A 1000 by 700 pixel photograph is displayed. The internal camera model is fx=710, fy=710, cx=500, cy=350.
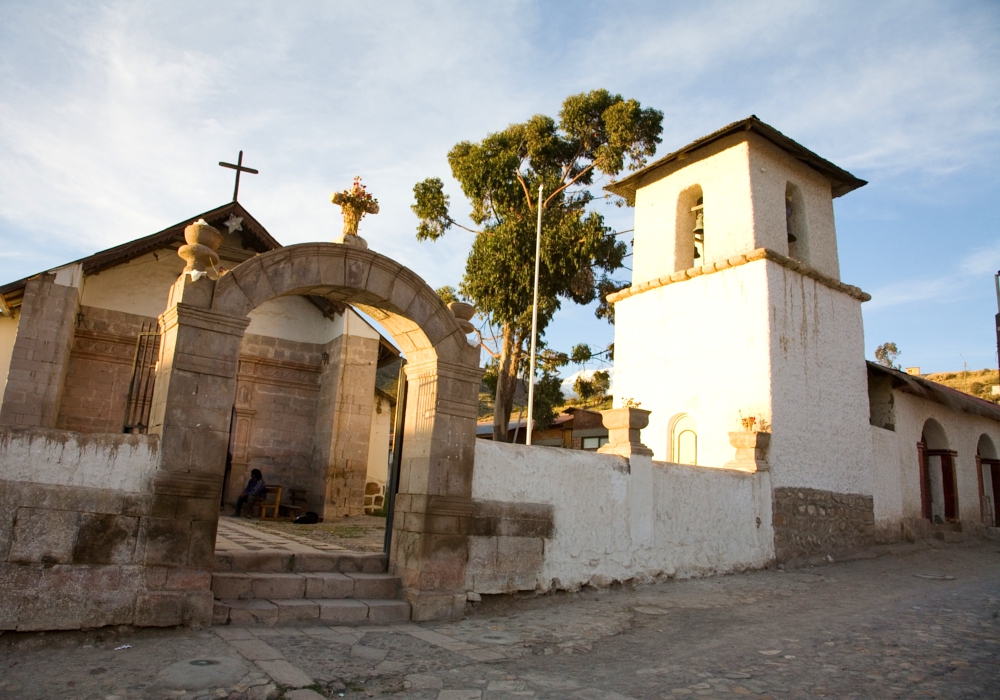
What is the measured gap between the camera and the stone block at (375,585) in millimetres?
6203

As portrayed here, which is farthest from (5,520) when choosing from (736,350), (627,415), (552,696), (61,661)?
(736,350)

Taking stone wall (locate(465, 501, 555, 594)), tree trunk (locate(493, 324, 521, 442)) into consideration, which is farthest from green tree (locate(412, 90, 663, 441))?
stone wall (locate(465, 501, 555, 594))

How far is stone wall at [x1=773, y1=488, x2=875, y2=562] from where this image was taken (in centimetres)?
1051

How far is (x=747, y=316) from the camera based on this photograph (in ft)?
37.8

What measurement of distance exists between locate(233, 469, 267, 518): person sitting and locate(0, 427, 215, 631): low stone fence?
729 cm

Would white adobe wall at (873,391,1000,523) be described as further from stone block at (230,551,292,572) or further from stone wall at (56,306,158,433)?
stone wall at (56,306,158,433)

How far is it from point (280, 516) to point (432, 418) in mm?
7319

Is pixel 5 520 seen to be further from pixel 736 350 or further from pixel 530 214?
pixel 530 214

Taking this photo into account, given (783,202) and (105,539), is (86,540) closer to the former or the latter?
(105,539)

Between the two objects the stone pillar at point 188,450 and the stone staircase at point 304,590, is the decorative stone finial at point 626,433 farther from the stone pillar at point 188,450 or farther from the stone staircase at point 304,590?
the stone pillar at point 188,450

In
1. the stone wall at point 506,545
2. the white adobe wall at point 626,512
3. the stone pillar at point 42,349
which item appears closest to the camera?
the stone wall at point 506,545

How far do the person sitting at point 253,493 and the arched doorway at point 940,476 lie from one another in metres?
13.2

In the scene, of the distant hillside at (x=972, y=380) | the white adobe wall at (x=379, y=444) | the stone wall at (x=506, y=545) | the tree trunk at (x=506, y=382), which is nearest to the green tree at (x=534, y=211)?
the tree trunk at (x=506, y=382)

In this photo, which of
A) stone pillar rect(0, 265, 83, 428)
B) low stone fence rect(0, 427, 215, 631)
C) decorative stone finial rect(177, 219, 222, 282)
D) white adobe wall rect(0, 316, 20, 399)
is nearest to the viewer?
low stone fence rect(0, 427, 215, 631)
